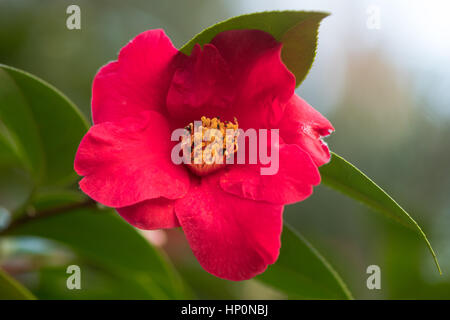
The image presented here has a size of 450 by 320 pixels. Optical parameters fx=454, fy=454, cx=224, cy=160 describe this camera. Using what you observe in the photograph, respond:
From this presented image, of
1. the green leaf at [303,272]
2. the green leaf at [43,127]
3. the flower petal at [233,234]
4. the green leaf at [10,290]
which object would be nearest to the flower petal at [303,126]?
the flower petal at [233,234]

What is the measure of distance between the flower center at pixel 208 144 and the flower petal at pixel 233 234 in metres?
0.09

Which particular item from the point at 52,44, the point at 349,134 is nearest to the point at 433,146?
the point at 349,134

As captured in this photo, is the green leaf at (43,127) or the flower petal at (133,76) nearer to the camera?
the flower petal at (133,76)

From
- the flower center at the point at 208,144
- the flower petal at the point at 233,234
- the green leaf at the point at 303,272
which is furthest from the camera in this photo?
the green leaf at the point at 303,272

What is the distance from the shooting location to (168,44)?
25.7 inches

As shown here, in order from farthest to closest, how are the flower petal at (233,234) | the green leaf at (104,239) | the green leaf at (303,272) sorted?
the green leaf at (104,239)
the green leaf at (303,272)
the flower petal at (233,234)

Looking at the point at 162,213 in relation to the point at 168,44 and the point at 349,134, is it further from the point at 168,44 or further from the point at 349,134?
the point at 349,134

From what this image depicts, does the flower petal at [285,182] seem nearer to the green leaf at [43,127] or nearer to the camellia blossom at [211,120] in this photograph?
the camellia blossom at [211,120]

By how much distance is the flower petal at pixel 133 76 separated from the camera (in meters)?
0.64

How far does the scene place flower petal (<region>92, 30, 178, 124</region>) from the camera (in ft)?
2.11

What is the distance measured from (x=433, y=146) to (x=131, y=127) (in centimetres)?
244

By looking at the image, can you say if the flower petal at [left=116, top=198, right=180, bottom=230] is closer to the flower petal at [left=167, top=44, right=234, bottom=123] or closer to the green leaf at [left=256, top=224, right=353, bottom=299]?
the flower petal at [left=167, top=44, right=234, bottom=123]

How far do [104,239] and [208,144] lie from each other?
0.51m

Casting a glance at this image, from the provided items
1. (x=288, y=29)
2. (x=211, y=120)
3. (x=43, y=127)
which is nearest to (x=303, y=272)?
(x=211, y=120)
